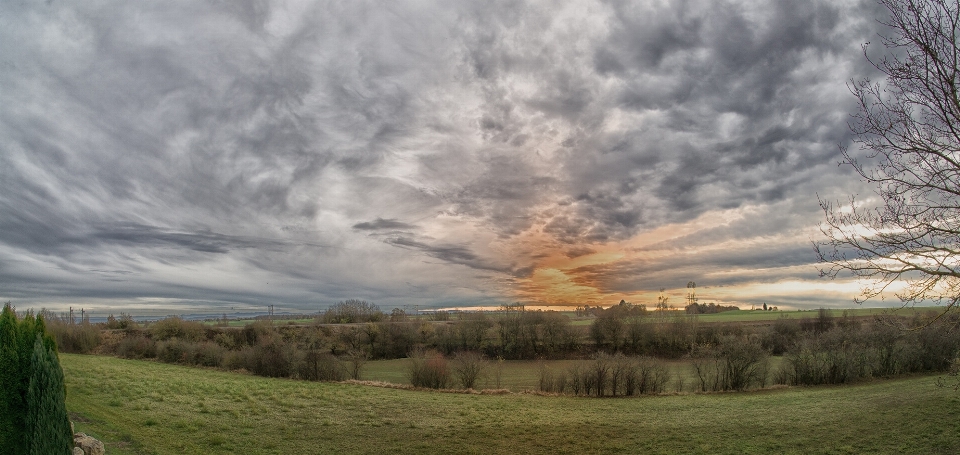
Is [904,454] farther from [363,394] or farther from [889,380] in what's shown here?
[889,380]

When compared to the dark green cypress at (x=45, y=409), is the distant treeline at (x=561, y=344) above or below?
below

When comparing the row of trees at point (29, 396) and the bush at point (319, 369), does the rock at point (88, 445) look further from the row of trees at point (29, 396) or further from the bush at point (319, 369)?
the bush at point (319, 369)

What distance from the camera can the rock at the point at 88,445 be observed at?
10.1 meters

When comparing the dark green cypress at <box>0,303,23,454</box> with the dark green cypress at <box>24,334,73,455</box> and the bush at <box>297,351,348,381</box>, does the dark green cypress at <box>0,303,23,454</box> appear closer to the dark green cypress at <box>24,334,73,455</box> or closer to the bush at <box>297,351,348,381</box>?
the dark green cypress at <box>24,334,73,455</box>

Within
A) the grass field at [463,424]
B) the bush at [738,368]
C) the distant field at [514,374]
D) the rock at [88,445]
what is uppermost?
the rock at [88,445]

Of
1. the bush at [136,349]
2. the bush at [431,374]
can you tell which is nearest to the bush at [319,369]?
the bush at [431,374]

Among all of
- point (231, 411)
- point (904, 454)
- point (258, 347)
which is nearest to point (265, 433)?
point (231, 411)

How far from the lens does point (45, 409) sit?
8047 millimetres

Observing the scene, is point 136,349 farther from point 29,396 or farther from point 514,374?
point 29,396

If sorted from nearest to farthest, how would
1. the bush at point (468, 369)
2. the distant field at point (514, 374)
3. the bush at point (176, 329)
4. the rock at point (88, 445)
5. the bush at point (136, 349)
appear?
the rock at point (88, 445), the bush at point (468, 369), the distant field at point (514, 374), the bush at point (136, 349), the bush at point (176, 329)

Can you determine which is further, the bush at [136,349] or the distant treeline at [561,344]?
the bush at [136,349]

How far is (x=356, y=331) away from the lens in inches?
3268

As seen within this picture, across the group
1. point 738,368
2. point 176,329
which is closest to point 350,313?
point 176,329

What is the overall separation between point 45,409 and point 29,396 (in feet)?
1.15
